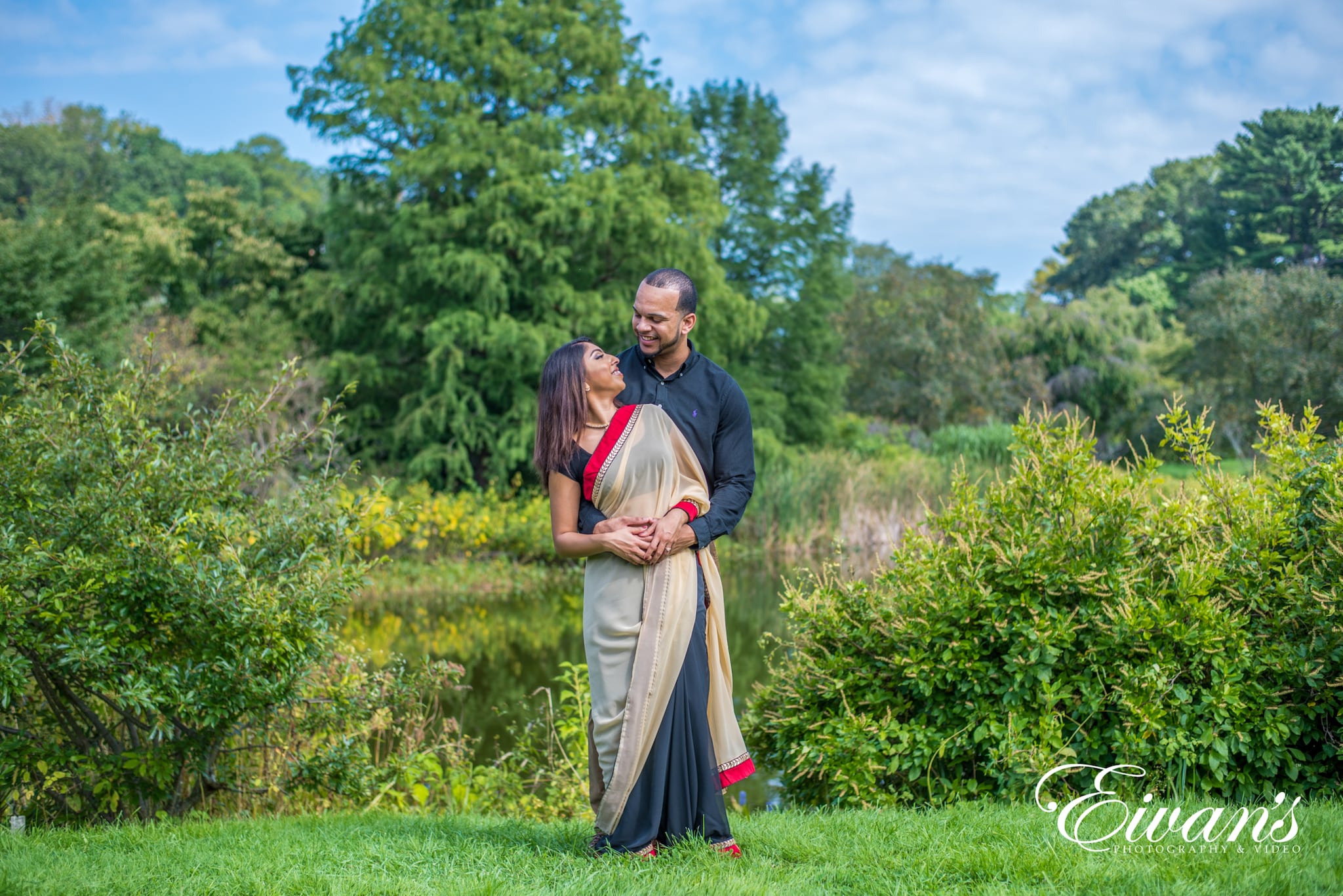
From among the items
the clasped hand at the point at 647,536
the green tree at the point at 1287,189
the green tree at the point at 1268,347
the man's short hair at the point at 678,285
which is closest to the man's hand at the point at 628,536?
the clasped hand at the point at 647,536

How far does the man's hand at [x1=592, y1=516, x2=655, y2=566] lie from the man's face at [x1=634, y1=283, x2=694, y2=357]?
0.59 m

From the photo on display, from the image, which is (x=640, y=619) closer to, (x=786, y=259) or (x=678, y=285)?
(x=678, y=285)

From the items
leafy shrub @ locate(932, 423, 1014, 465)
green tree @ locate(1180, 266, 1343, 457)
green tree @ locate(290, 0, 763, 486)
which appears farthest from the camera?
leafy shrub @ locate(932, 423, 1014, 465)

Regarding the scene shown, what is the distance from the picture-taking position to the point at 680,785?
3154 mm

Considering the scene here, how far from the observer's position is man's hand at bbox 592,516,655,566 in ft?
10.2

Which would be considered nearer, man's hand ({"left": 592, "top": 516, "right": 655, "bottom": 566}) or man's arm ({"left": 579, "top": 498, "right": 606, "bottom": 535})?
man's hand ({"left": 592, "top": 516, "right": 655, "bottom": 566})

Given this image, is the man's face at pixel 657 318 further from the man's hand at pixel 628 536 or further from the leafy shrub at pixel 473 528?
the leafy shrub at pixel 473 528

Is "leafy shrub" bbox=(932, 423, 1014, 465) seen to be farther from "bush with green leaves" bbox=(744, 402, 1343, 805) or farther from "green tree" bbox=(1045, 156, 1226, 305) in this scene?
"green tree" bbox=(1045, 156, 1226, 305)

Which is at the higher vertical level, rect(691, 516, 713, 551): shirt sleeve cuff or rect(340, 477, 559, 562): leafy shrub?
rect(691, 516, 713, 551): shirt sleeve cuff

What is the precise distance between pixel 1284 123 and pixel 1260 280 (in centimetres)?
704

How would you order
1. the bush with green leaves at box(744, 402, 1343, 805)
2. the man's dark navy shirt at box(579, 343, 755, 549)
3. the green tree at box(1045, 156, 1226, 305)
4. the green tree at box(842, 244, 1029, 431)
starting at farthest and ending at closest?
the green tree at box(1045, 156, 1226, 305) < the green tree at box(842, 244, 1029, 431) < the bush with green leaves at box(744, 402, 1343, 805) < the man's dark navy shirt at box(579, 343, 755, 549)

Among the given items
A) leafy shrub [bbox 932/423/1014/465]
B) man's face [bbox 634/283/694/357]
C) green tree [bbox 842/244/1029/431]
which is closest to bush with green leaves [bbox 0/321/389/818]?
man's face [bbox 634/283/694/357]

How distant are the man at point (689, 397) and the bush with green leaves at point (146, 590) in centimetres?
178

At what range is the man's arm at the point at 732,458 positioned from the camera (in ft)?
10.9
